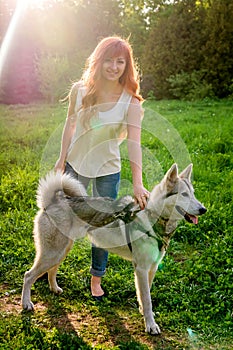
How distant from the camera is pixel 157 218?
10.8 feet

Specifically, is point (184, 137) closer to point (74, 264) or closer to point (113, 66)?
point (74, 264)

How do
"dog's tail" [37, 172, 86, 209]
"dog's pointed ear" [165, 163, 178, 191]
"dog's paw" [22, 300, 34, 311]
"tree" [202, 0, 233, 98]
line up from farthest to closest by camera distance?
1. "tree" [202, 0, 233, 98]
2. "dog's paw" [22, 300, 34, 311]
3. "dog's tail" [37, 172, 86, 209]
4. "dog's pointed ear" [165, 163, 178, 191]

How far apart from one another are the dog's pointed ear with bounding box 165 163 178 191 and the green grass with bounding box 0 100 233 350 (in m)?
1.04

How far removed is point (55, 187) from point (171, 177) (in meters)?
0.90

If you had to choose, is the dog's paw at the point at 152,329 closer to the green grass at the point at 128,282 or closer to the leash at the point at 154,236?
the green grass at the point at 128,282

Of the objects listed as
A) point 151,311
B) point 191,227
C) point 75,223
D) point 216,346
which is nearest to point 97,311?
point 151,311

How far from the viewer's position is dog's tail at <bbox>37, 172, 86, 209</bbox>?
3.45 m

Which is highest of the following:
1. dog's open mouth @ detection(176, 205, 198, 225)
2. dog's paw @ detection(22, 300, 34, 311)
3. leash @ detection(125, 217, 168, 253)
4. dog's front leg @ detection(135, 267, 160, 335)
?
dog's open mouth @ detection(176, 205, 198, 225)

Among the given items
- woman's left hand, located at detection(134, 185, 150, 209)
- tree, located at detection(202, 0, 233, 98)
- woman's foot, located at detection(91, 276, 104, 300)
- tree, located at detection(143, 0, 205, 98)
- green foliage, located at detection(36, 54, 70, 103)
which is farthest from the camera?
green foliage, located at detection(36, 54, 70, 103)

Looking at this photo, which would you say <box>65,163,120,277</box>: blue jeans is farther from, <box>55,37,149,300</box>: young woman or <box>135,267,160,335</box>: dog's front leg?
<box>135,267,160,335</box>: dog's front leg

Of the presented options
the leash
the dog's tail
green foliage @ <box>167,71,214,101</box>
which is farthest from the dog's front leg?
green foliage @ <box>167,71,214,101</box>

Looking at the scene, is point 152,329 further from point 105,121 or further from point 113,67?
point 113,67

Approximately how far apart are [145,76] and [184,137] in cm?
875

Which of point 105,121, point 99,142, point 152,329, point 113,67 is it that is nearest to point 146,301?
point 152,329
